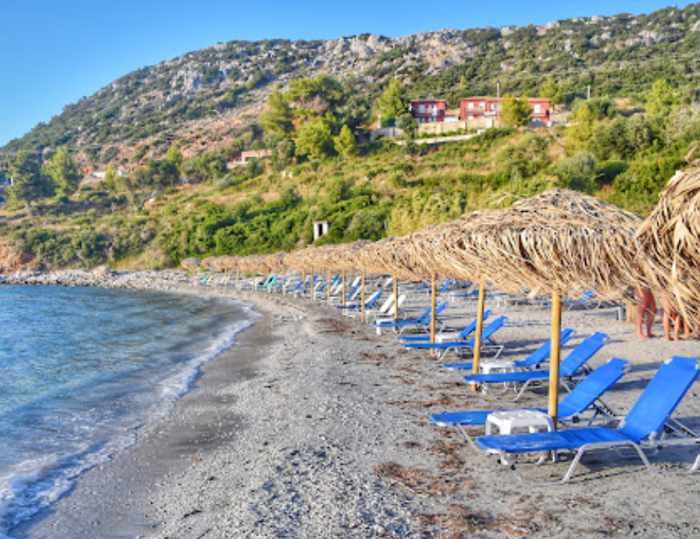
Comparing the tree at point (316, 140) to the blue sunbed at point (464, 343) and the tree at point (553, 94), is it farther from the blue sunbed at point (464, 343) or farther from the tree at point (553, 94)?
the blue sunbed at point (464, 343)

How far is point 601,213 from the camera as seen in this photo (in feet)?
12.8

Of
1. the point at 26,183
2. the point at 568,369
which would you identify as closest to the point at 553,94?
the point at 568,369

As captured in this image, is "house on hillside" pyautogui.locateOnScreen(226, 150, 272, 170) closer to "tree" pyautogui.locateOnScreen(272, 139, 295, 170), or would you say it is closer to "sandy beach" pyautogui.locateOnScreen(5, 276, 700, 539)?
"tree" pyautogui.locateOnScreen(272, 139, 295, 170)

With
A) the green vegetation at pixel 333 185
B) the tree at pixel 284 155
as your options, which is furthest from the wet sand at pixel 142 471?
the tree at pixel 284 155

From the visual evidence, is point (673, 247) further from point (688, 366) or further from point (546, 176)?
point (546, 176)

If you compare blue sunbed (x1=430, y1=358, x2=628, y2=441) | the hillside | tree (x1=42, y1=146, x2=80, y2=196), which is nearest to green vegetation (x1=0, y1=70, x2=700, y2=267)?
tree (x1=42, y1=146, x2=80, y2=196)

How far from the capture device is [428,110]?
6331 centimetres

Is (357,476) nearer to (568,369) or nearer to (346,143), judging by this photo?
(568,369)

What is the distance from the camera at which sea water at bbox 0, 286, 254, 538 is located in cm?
555

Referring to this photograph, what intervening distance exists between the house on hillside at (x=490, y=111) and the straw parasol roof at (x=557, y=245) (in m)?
45.4

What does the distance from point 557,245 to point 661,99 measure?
143 ft

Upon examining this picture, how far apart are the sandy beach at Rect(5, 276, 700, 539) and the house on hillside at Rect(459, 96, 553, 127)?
44.2 metres

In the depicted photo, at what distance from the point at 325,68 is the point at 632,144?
9737 centimetres

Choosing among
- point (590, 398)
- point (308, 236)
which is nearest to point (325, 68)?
point (308, 236)
